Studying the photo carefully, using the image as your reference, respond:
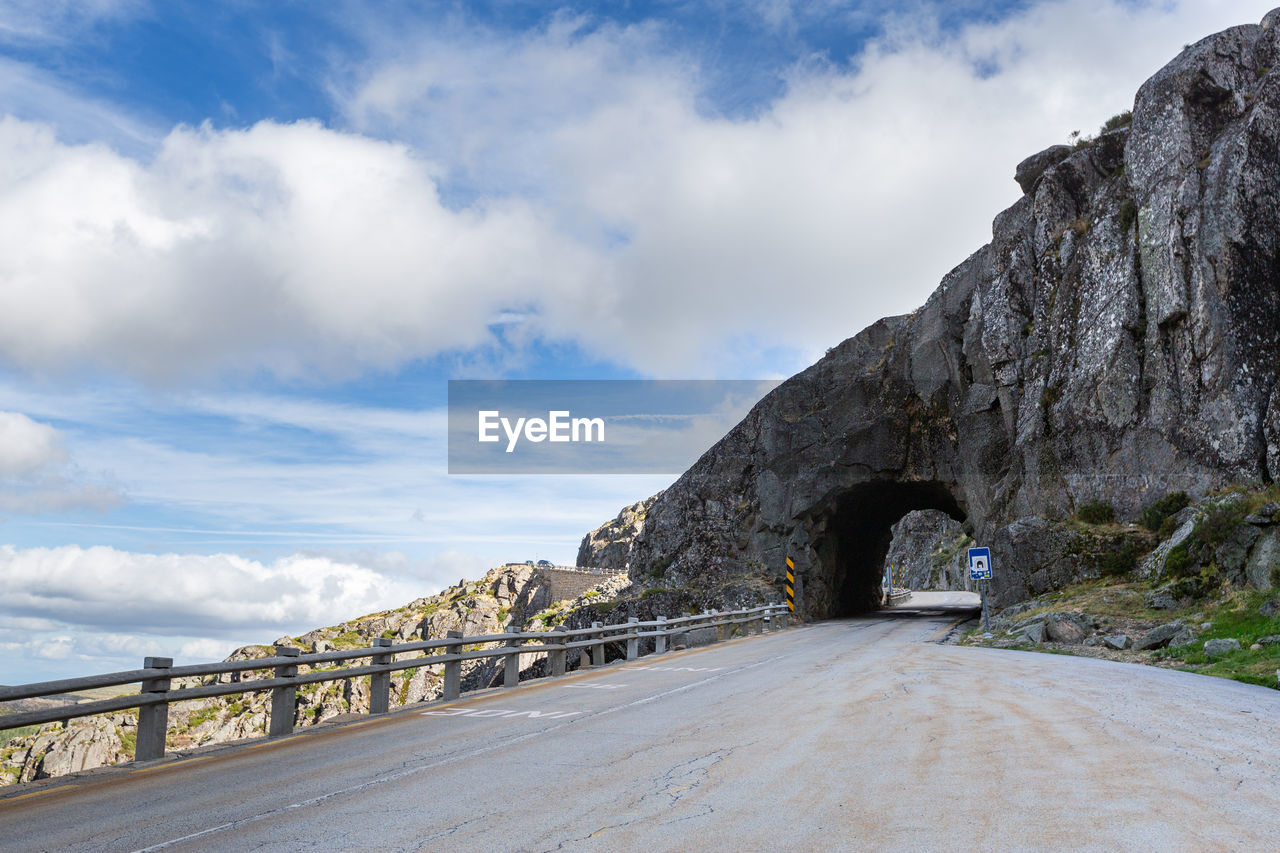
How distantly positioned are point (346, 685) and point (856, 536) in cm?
6847

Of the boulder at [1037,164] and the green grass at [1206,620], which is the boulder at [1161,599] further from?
the boulder at [1037,164]

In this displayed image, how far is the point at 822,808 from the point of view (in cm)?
583

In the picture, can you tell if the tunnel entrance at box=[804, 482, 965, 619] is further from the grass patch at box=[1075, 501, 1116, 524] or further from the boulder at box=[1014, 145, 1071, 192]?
the boulder at box=[1014, 145, 1071, 192]

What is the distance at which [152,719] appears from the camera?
9.43 m

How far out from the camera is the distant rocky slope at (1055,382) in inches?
1113

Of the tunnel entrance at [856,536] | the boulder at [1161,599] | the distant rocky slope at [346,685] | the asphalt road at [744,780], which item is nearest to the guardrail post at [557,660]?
the asphalt road at [744,780]

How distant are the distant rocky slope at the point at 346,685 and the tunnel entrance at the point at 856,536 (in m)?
15.3

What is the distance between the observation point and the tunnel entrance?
1745 inches

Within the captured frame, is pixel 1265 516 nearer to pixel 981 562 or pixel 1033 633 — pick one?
pixel 1033 633

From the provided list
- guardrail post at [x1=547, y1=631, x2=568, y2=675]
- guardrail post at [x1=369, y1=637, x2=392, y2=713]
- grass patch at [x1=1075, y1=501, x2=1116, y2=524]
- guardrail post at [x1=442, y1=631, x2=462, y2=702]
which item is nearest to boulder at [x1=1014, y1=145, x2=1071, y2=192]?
grass patch at [x1=1075, y1=501, x2=1116, y2=524]

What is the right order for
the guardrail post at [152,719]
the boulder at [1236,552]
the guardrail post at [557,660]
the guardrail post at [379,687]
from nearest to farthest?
the guardrail post at [152,719]
the guardrail post at [379,687]
the guardrail post at [557,660]
the boulder at [1236,552]

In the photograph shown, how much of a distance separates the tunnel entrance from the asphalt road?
1250 inches

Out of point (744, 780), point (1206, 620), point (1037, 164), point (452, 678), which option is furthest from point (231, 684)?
point (1037, 164)

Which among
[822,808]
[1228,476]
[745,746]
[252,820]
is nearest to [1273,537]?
[1228,476]
